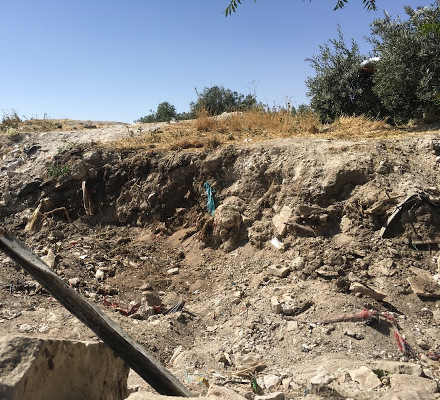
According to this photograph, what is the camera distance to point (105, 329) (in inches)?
115

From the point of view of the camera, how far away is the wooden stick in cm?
276

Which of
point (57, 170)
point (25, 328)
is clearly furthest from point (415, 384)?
point (57, 170)

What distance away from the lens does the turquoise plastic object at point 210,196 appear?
295 inches

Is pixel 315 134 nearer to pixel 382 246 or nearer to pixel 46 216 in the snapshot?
pixel 382 246

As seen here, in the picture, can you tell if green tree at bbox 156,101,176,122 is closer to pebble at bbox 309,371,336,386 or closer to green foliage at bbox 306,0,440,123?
green foliage at bbox 306,0,440,123

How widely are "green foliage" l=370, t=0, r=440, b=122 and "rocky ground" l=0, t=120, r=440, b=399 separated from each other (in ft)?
5.35

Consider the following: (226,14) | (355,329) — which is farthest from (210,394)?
(226,14)

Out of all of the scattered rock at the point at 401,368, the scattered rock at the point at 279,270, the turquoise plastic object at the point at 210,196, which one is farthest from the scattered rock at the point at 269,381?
the turquoise plastic object at the point at 210,196

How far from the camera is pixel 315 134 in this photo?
26.7ft

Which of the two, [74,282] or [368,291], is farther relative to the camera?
[74,282]

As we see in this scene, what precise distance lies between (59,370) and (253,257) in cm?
416

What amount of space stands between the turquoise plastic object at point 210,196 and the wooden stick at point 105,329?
4531 mm

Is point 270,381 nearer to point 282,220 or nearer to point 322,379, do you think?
point 322,379

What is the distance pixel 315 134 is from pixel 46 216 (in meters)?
4.84
